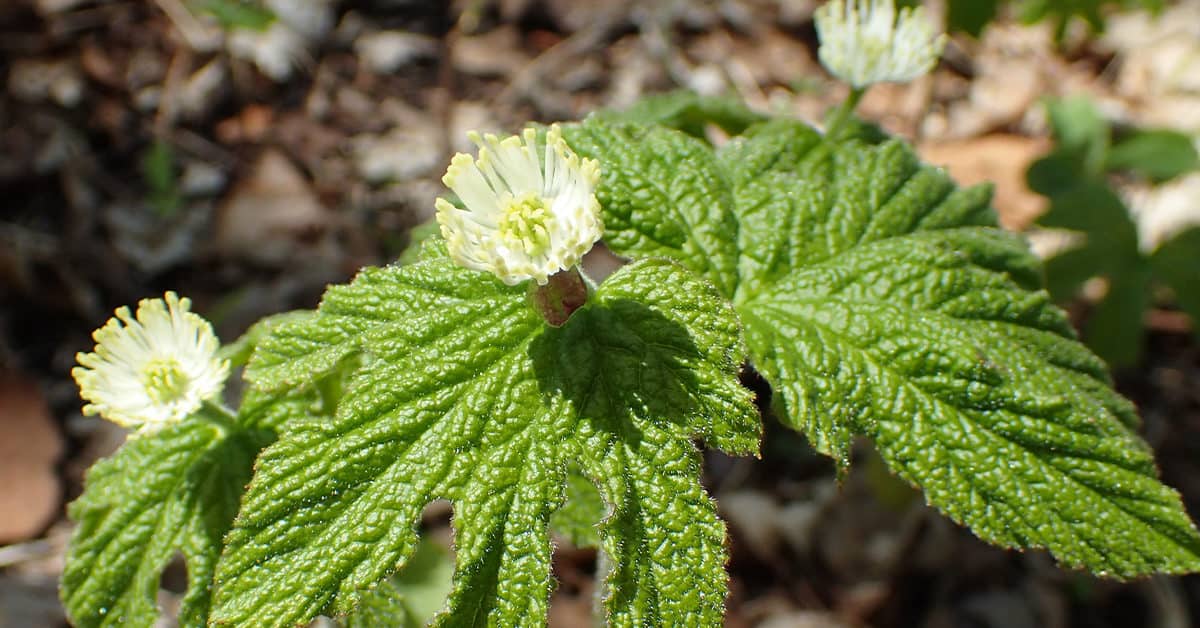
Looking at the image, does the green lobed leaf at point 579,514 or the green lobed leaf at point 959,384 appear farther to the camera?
the green lobed leaf at point 579,514

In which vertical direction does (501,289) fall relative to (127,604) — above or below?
above

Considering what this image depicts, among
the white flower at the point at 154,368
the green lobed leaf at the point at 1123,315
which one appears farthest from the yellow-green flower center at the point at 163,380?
the green lobed leaf at the point at 1123,315

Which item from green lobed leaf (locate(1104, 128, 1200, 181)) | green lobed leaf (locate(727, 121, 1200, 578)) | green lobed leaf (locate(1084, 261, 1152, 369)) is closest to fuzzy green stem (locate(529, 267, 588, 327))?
green lobed leaf (locate(727, 121, 1200, 578))

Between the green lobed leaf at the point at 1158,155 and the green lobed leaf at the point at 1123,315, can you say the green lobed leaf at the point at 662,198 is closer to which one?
the green lobed leaf at the point at 1123,315

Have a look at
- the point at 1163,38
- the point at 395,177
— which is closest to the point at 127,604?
the point at 395,177

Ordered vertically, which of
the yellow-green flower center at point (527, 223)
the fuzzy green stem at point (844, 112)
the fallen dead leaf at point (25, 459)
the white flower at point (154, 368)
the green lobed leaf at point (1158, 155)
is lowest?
the yellow-green flower center at point (527, 223)

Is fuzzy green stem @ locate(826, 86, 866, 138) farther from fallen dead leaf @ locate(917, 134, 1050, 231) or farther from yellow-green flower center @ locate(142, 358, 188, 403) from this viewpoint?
fallen dead leaf @ locate(917, 134, 1050, 231)

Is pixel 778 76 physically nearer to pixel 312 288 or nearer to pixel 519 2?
pixel 519 2
